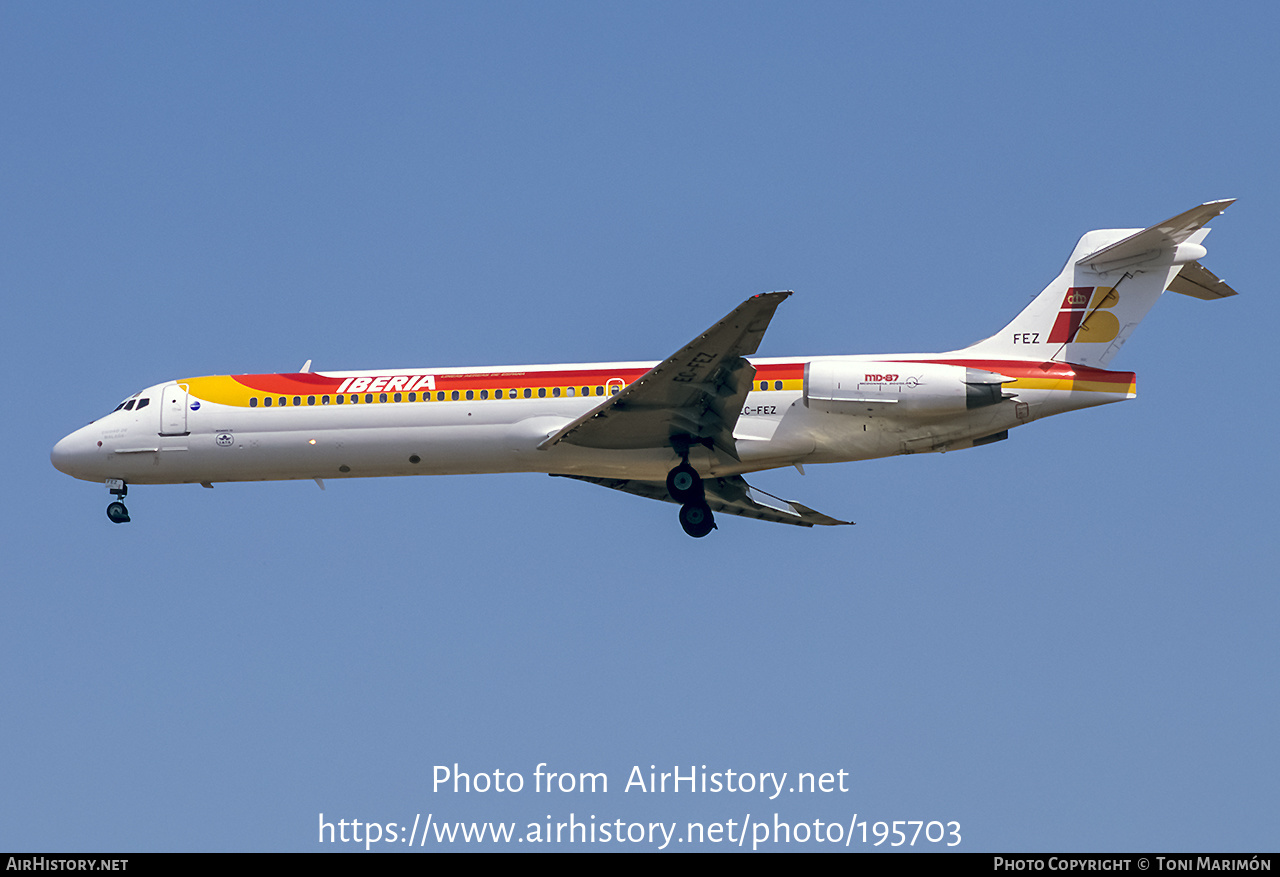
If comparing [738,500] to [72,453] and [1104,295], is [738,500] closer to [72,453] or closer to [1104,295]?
[1104,295]

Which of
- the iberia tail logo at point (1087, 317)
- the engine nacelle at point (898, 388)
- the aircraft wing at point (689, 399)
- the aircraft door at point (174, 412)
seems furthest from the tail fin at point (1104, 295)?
the aircraft door at point (174, 412)

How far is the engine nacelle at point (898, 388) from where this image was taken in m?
23.6

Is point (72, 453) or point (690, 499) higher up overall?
point (72, 453)

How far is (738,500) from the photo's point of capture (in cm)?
2873

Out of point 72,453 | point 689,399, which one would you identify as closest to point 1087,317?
point 689,399

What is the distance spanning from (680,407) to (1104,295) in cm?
739

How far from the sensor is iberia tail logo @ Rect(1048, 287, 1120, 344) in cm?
2466

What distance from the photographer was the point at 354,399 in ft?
85.4

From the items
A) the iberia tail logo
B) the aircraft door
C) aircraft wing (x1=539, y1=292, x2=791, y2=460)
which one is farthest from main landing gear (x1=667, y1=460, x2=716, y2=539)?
the aircraft door

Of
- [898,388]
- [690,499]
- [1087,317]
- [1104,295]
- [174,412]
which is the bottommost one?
[690,499]

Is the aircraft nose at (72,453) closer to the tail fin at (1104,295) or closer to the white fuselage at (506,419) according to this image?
the white fuselage at (506,419)

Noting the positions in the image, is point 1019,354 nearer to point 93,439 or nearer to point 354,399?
point 354,399

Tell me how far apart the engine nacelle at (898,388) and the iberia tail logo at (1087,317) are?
156cm
